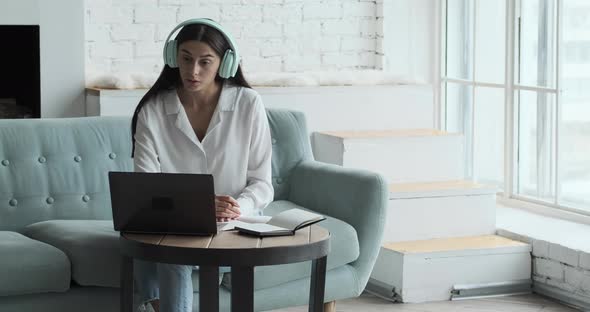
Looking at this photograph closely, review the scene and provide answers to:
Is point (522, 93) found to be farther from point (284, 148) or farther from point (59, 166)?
point (59, 166)

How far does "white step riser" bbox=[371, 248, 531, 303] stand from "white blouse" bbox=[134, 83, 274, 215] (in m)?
1.14

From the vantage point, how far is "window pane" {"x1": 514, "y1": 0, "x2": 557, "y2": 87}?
4562 mm

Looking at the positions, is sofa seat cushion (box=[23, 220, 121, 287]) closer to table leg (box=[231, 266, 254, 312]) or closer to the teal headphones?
the teal headphones

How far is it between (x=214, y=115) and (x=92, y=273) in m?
0.60

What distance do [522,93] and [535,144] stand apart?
0.25 m

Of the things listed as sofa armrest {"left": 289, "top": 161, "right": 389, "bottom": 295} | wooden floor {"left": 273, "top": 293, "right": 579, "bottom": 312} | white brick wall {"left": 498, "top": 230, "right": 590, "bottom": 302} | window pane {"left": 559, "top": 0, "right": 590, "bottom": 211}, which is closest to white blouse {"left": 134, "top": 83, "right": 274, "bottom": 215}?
sofa armrest {"left": 289, "top": 161, "right": 389, "bottom": 295}

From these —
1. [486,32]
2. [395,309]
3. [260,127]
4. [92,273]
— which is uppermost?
[486,32]

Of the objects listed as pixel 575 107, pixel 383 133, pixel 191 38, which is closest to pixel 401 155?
pixel 383 133

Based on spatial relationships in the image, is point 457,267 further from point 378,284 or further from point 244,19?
point 244,19

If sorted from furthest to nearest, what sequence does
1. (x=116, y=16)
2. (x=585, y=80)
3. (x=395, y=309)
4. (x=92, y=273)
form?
1. (x=116, y=16)
2. (x=585, y=80)
3. (x=395, y=309)
4. (x=92, y=273)

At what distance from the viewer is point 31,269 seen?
303 centimetres

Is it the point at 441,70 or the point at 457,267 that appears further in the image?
the point at 441,70

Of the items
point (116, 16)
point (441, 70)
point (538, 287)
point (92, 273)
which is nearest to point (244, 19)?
point (116, 16)

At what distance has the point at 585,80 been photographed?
4379 mm
